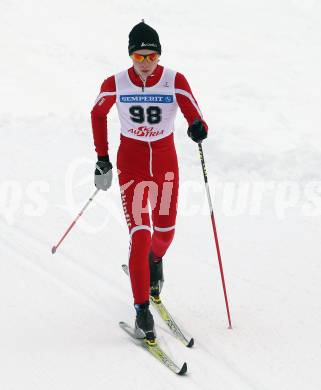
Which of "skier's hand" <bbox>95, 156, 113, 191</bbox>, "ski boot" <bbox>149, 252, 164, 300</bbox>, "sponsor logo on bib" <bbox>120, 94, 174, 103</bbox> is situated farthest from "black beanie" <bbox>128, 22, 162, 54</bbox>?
"ski boot" <bbox>149, 252, 164, 300</bbox>

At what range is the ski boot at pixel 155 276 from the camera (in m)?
5.20

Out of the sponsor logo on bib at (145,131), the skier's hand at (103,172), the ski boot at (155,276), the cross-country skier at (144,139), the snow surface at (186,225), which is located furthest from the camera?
the ski boot at (155,276)

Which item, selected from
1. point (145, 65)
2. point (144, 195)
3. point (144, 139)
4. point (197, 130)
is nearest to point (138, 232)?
point (144, 195)

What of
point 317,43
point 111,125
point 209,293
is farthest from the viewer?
point 317,43

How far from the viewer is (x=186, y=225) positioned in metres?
7.23

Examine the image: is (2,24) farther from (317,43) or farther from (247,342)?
(247,342)

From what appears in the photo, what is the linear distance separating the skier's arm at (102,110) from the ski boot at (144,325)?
1.45 m

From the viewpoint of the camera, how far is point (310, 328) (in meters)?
4.84

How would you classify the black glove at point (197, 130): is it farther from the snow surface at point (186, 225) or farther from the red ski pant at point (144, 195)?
the snow surface at point (186, 225)

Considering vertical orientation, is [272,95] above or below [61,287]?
above

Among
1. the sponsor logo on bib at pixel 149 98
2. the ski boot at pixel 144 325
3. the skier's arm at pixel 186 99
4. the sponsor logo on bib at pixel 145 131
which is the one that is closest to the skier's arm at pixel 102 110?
the sponsor logo on bib at pixel 149 98

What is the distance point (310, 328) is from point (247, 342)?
0.65 m

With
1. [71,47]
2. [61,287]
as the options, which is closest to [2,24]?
[71,47]

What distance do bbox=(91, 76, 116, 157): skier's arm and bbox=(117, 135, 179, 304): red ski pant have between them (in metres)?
0.19
